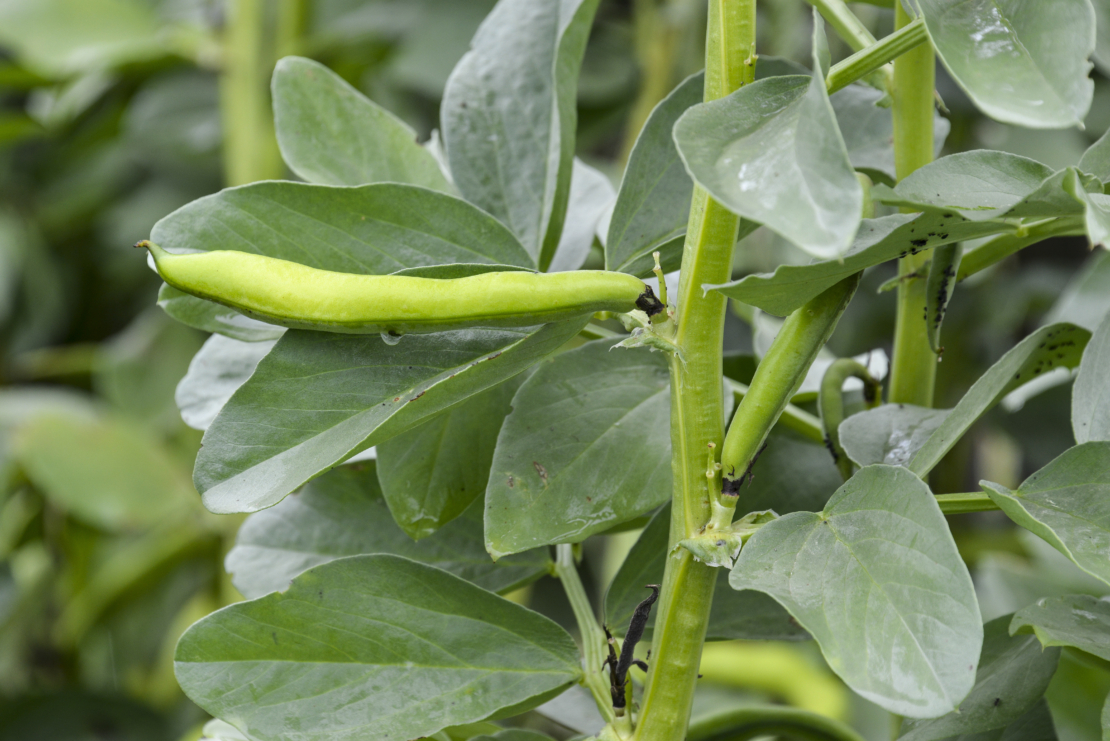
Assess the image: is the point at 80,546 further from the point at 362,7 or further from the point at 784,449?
the point at 784,449

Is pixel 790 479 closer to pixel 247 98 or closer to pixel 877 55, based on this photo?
pixel 877 55

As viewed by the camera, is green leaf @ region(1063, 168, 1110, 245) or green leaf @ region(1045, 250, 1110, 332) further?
green leaf @ region(1045, 250, 1110, 332)

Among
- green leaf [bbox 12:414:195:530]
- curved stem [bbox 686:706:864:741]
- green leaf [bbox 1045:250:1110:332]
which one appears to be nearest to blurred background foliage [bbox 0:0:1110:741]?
green leaf [bbox 12:414:195:530]

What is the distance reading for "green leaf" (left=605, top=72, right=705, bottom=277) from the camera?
0.28m

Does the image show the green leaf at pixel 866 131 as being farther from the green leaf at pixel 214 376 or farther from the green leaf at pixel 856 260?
the green leaf at pixel 214 376

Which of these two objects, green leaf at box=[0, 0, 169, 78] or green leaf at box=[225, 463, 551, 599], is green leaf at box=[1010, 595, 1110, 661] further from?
green leaf at box=[0, 0, 169, 78]

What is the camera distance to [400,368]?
240mm

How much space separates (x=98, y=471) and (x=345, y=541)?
659 millimetres

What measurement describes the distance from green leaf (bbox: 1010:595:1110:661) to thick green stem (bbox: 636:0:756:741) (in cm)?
9

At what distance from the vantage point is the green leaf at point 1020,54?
0.61ft

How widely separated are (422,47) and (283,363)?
33.4 inches

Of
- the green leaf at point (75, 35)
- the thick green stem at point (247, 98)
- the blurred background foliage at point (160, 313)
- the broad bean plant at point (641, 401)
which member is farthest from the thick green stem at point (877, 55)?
the green leaf at point (75, 35)

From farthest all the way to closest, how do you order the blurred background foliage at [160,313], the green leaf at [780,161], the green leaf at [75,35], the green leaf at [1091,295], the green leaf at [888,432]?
the green leaf at [75,35] → the blurred background foliage at [160,313] → the green leaf at [1091,295] → the green leaf at [888,432] → the green leaf at [780,161]

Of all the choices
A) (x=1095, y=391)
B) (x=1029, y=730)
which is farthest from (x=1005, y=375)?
(x=1029, y=730)
